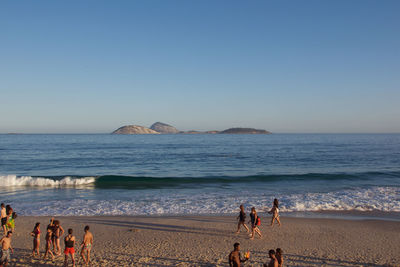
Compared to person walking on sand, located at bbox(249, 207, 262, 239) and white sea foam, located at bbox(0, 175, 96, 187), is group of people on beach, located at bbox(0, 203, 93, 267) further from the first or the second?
white sea foam, located at bbox(0, 175, 96, 187)

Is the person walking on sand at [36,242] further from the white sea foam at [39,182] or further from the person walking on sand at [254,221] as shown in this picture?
the white sea foam at [39,182]

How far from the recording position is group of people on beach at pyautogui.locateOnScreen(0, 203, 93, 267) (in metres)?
8.70

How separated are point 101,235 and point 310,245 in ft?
28.7

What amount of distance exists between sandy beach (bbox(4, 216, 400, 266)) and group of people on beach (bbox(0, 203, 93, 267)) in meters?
0.36

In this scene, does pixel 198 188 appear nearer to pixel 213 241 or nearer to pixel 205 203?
pixel 205 203

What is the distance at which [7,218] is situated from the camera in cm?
1171

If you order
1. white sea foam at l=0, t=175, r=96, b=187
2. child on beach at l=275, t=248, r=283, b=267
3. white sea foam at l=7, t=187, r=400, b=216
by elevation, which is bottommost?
white sea foam at l=0, t=175, r=96, b=187

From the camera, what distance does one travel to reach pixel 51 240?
10.2 metres

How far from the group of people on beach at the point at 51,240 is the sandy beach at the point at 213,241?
36cm

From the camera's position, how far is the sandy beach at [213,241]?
981 cm

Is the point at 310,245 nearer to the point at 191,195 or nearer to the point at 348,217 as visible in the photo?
Result: the point at 348,217

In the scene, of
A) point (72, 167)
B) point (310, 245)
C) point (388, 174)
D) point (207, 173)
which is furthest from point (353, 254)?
point (72, 167)

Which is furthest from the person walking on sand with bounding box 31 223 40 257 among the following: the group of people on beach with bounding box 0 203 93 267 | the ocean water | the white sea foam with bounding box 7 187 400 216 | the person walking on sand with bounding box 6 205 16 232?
the ocean water

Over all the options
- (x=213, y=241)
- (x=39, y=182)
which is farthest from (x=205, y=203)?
(x=39, y=182)
